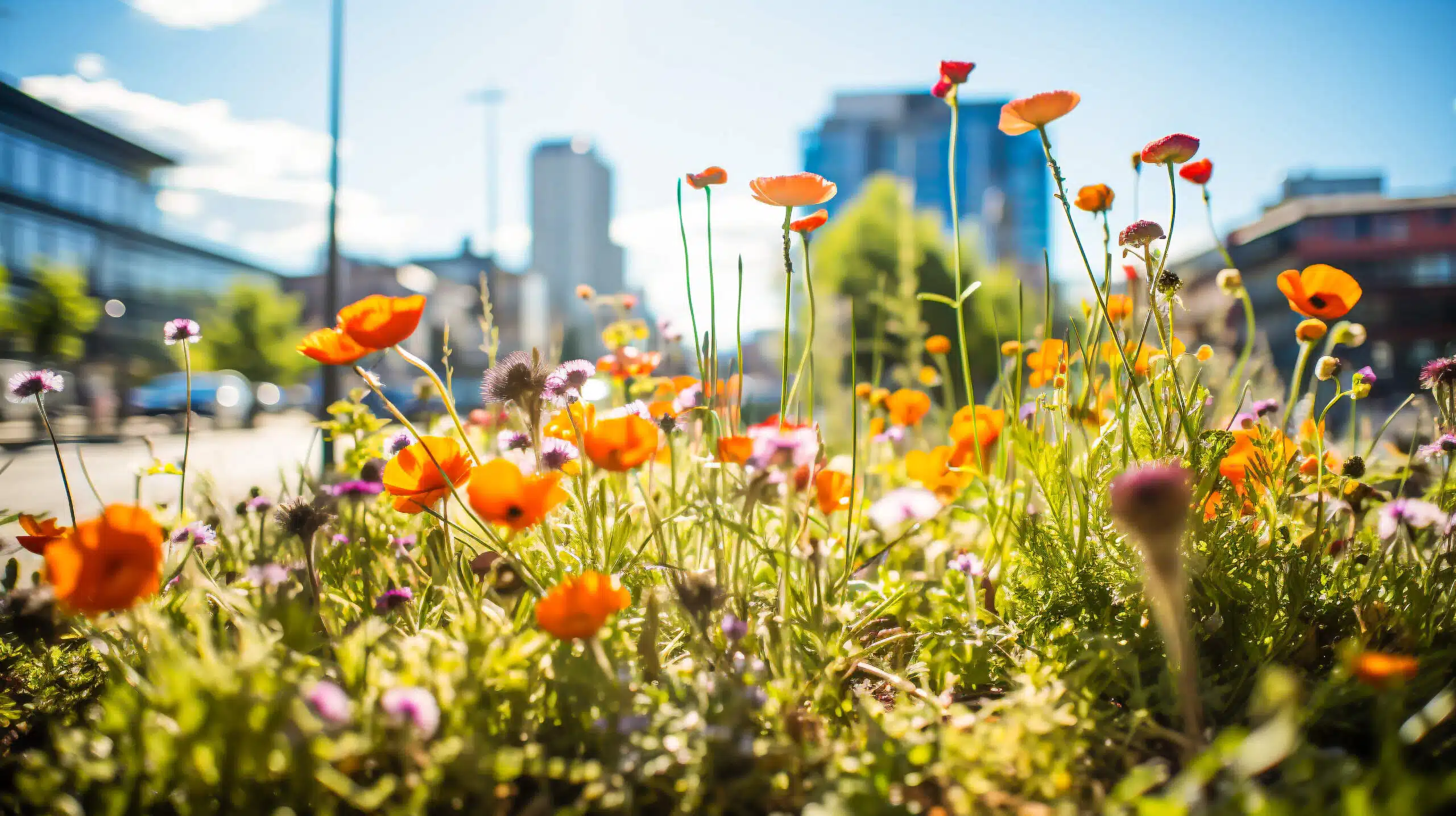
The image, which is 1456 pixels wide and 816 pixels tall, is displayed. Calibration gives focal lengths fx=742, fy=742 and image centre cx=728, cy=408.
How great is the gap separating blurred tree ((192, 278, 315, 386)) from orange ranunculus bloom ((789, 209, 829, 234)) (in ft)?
112

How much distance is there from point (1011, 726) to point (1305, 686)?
1.84 feet

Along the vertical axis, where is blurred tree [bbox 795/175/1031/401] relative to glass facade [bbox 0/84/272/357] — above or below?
below

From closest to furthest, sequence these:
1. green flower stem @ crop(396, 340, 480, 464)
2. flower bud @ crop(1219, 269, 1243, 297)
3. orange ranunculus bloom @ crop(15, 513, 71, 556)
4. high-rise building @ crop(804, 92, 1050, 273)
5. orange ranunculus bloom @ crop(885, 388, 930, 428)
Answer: green flower stem @ crop(396, 340, 480, 464)
orange ranunculus bloom @ crop(15, 513, 71, 556)
flower bud @ crop(1219, 269, 1243, 297)
orange ranunculus bloom @ crop(885, 388, 930, 428)
high-rise building @ crop(804, 92, 1050, 273)

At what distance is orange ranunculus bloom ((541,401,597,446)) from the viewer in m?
1.37

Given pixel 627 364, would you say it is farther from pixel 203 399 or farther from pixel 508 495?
pixel 203 399

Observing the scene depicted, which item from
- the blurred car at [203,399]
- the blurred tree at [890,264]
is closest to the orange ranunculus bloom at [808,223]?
the blurred tree at [890,264]

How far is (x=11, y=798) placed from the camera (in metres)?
0.79

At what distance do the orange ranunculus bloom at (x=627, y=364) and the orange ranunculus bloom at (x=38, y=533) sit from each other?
1196 millimetres

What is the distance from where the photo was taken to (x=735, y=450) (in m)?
1.11

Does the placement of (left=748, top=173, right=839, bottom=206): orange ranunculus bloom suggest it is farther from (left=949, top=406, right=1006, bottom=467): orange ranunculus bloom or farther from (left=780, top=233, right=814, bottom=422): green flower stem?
(left=949, top=406, right=1006, bottom=467): orange ranunculus bloom

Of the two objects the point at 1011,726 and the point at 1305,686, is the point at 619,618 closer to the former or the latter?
the point at 1011,726

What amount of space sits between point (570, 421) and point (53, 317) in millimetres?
21611

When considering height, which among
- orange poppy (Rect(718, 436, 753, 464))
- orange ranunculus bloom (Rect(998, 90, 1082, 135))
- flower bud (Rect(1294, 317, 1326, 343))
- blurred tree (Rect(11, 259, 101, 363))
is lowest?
orange poppy (Rect(718, 436, 753, 464))

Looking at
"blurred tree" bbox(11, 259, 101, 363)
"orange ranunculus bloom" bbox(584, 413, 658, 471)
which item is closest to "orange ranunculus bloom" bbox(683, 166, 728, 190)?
"orange ranunculus bloom" bbox(584, 413, 658, 471)
